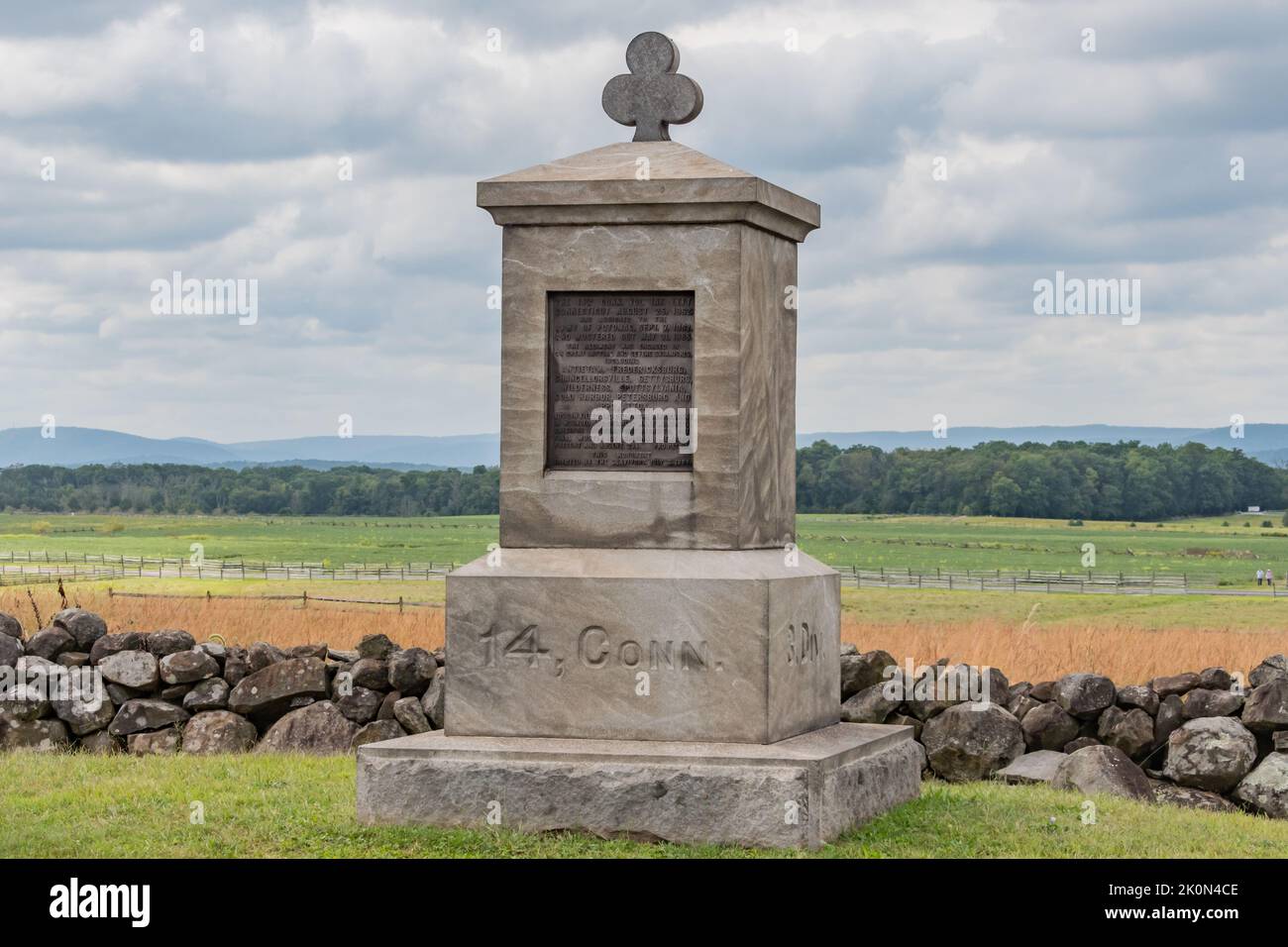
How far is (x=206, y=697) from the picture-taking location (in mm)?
12750

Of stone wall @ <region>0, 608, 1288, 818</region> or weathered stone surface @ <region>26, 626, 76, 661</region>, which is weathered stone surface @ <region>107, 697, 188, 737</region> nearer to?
A: stone wall @ <region>0, 608, 1288, 818</region>

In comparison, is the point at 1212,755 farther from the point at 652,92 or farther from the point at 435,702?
the point at 652,92

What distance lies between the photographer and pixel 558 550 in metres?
9.42

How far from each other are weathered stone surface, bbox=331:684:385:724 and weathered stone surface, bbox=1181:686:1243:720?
20.1ft

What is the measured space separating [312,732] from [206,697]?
0.96 m

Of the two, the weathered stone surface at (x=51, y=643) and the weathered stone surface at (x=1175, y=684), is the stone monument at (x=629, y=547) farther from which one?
the weathered stone surface at (x=51, y=643)

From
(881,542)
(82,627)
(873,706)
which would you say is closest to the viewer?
(873,706)

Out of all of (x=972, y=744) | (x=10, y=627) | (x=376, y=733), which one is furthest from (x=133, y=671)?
(x=972, y=744)

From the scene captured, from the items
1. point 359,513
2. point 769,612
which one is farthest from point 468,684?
point 359,513

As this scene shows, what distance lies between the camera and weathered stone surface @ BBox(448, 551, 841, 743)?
9047 mm

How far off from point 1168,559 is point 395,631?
77307 mm

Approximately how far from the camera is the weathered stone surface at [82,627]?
13305 mm

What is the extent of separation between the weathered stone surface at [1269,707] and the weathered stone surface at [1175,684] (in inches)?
21.3

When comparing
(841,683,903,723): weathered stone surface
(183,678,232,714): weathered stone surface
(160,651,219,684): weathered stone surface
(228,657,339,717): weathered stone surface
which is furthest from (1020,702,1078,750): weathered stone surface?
(160,651,219,684): weathered stone surface
